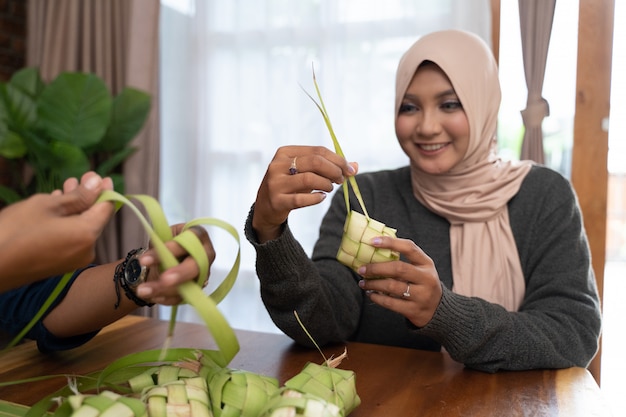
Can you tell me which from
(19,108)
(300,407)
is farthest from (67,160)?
(300,407)

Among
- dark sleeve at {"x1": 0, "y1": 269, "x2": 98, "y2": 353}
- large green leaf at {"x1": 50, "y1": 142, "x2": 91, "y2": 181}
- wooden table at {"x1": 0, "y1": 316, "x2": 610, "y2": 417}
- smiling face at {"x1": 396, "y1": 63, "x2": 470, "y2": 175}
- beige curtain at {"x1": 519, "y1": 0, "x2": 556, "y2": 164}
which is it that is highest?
beige curtain at {"x1": 519, "y1": 0, "x2": 556, "y2": 164}

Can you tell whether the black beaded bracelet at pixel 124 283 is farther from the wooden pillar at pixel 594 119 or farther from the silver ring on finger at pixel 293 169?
the wooden pillar at pixel 594 119

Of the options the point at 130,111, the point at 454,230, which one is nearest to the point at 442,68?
the point at 454,230

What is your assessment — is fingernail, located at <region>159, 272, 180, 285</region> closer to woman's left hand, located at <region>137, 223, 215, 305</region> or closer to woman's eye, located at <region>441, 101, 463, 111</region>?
woman's left hand, located at <region>137, 223, 215, 305</region>

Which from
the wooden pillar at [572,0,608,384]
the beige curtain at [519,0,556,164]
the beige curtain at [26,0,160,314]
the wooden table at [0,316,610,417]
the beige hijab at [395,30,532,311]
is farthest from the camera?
the beige curtain at [26,0,160,314]

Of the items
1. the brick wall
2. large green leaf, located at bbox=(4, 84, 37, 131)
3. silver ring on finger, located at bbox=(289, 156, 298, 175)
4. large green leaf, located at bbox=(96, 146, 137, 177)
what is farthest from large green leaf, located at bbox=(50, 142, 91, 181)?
silver ring on finger, located at bbox=(289, 156, 298, 175)

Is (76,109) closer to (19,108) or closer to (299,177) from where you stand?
(19,108)

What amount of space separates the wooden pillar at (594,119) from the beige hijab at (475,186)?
0.87 meters

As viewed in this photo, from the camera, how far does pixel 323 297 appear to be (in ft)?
4.42

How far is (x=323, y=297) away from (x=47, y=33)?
3.04 m

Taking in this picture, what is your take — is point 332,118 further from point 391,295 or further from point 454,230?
point 391,295

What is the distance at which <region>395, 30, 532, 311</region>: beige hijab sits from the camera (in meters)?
1.59

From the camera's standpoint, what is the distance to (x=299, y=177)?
112cm

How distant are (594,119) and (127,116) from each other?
232cm
